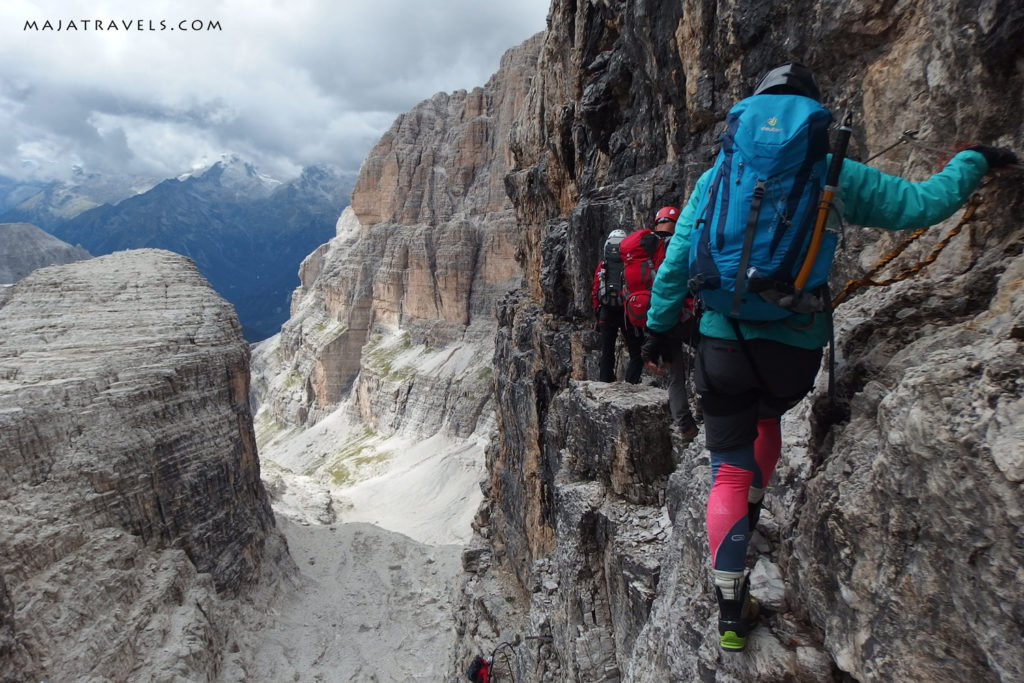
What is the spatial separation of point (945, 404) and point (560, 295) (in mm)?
14251

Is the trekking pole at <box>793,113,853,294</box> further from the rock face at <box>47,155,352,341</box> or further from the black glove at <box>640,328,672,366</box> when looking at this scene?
→ the rock face at <box>47,155,352,341</box>

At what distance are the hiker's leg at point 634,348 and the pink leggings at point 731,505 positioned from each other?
17.1 ft

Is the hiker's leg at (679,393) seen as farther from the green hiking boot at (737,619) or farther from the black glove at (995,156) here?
the black glove at (995,156)

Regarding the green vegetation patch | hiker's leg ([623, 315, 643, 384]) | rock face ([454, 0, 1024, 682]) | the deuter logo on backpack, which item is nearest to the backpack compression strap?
the deuter logo on backpack

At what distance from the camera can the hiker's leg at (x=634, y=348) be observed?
916 cm

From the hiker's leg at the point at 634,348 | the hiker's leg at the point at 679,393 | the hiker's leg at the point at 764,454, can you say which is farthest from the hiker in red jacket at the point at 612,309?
the hiker's leg at the point at 764,454

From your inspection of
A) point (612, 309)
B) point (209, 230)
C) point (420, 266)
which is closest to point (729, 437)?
point (612, 309)

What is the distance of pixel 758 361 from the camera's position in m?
3.57

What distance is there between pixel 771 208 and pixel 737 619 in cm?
271

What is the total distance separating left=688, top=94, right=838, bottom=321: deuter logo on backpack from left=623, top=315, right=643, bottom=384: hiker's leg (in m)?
5.50

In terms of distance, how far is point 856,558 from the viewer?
332 centimetres

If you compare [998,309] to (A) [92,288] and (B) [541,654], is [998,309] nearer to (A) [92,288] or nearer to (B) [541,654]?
(B) [541,654]

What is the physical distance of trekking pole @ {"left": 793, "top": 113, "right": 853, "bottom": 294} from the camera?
3.27 meters

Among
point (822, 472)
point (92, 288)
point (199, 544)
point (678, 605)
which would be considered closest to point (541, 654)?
point (678, 605)
